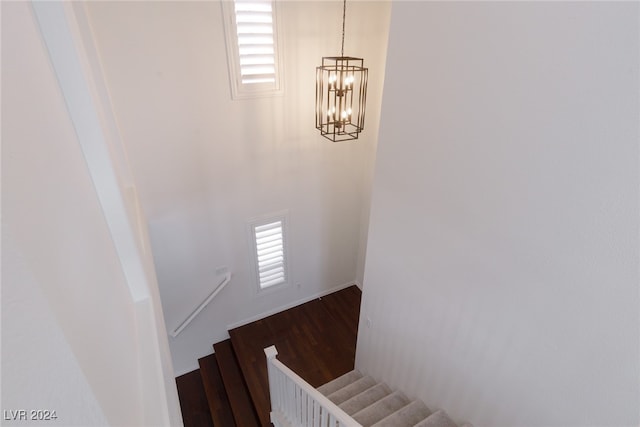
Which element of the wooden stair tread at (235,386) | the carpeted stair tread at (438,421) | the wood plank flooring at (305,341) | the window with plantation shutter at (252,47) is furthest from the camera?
the wood plank flooring at (305,341)

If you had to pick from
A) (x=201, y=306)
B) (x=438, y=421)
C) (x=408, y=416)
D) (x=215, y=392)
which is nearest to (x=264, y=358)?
(x=215, y=392)

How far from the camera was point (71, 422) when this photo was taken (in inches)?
22.1

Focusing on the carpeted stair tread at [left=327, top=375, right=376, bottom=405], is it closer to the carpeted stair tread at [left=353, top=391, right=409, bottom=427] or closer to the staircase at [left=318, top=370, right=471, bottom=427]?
the staircase at [left=318, top=370, right=471, bottom=427]

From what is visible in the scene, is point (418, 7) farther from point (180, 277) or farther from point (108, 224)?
point (180, 277)

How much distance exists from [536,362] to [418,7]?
2.08m

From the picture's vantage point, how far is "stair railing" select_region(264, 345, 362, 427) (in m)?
2.11

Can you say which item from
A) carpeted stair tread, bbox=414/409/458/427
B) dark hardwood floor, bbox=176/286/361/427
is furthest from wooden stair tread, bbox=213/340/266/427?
carpeted stair tread, bbox=414/409/458/427

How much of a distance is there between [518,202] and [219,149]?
3142 millimetres

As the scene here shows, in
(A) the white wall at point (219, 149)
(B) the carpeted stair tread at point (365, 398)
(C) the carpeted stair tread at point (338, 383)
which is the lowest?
(C) the carpeted stair tread at point (338, 383)

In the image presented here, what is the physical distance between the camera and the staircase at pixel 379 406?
251cm

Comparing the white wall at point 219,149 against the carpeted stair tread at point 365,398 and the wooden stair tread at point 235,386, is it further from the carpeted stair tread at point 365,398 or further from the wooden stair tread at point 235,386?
the carpeted stair tread at point 365,398

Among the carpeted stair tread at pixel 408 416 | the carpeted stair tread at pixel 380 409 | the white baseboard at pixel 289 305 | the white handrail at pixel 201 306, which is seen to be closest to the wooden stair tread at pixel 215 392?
the white baseboard at pixel 289 305

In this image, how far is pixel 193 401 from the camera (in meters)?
4.54

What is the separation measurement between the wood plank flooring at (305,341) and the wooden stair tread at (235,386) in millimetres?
158
